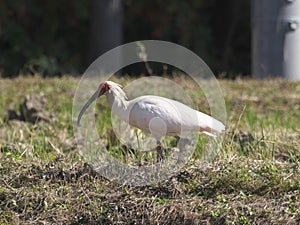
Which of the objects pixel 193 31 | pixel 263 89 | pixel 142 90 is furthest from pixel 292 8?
pixel 193 31

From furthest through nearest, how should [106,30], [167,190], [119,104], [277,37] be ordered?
[106,30] < [277,37] < [119,104] < [167,190]

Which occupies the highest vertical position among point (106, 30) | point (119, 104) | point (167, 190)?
point (119, 104)

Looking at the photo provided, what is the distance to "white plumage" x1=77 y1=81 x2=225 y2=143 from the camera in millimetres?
4070

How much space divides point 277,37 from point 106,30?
3773 mm

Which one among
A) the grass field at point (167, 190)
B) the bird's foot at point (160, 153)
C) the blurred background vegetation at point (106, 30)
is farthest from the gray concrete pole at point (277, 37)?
the blurred background vegetation at point (106, 30)

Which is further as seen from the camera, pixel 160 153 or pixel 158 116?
pixel 160 153

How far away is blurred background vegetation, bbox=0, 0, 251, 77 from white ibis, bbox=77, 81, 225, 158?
5446 millimetres

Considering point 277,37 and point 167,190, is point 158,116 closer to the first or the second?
point 167,190

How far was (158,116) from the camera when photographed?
159 inches

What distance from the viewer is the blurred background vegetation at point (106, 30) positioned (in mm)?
9984

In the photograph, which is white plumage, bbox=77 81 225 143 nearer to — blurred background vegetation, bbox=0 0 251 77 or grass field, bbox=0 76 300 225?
grass field, bbox=0 76 300 225

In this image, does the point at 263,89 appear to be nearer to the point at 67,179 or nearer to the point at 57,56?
the point at 67,179

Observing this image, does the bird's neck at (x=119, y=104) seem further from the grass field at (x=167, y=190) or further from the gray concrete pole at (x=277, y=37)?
the gray concrete pole at (x=277, y=37)

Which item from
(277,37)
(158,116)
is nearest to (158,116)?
(158,116)
